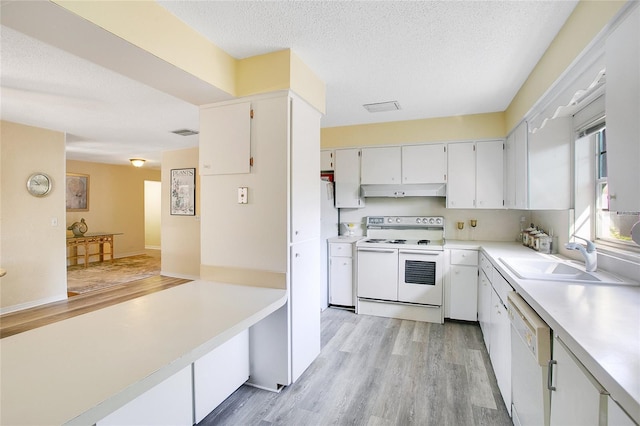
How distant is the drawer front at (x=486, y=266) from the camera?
268 cm

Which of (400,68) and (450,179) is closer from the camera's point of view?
(400,68)

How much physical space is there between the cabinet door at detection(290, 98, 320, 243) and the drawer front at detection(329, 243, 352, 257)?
52.2 inches

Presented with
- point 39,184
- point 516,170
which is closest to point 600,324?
point 516,170

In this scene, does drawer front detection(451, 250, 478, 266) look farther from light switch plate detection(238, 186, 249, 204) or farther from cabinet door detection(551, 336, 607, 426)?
light switch plate detection(238, 186, 249, 204)

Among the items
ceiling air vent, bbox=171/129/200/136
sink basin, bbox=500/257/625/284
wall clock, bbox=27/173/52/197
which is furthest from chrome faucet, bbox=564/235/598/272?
wall clock, bbox=27/173/52/197

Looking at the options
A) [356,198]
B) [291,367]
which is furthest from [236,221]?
[356,198]

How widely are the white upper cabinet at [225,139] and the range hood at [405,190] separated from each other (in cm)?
224

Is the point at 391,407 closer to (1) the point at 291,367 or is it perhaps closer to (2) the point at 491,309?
(1) the point at 291,367

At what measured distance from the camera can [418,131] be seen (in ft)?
13.0

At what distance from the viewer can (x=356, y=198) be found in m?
4.24

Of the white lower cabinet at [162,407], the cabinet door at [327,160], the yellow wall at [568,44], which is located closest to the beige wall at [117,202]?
the cabinet door at [327,160]

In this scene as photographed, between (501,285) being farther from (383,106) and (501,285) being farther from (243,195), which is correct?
(383,106)

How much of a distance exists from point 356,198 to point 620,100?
307 cm

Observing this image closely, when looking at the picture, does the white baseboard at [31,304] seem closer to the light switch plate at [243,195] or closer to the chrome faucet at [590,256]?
the light switch plate at [243,195]
